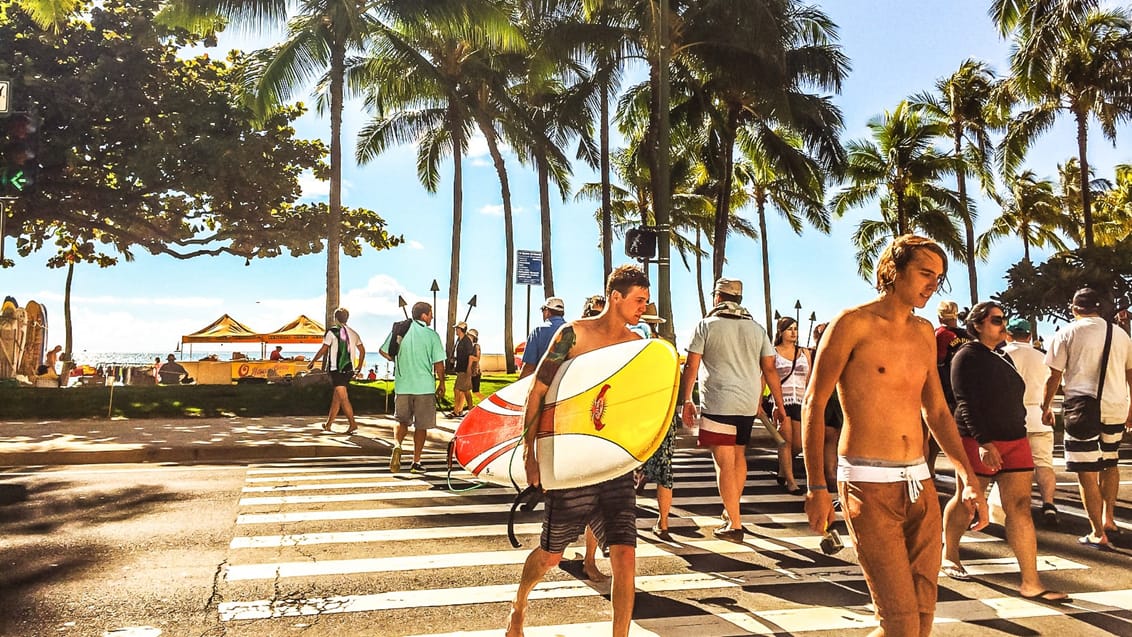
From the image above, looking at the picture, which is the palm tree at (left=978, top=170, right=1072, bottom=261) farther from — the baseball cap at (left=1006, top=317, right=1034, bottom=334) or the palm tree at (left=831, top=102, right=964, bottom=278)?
the baseball cap at (left=1006, top=317, right=1034, bottom=334)

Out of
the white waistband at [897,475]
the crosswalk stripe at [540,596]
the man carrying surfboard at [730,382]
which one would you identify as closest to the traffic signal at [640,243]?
the man carrying surfboard at [730,382]

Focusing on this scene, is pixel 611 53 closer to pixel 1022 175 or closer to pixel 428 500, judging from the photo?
pixel 428 500

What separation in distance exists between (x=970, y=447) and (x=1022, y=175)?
55.2 meters

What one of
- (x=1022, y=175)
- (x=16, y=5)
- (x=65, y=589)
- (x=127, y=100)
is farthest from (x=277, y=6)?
(x=1022, y=175)

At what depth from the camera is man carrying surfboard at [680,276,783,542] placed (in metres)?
6.40

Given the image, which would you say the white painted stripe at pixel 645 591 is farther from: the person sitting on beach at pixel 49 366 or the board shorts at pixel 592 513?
the person sitting on beach at pixel 49 366

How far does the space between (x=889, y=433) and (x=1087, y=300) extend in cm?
428

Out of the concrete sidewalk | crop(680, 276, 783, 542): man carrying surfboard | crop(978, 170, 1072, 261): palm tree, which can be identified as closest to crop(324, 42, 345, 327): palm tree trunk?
the concrete sidewalk

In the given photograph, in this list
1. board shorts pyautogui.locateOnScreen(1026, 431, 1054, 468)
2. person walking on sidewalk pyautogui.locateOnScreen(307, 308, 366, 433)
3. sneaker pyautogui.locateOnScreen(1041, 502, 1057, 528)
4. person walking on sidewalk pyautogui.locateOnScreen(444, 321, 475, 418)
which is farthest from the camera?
person walking on sidewalk pyautogui.locateOnScreen(444, 321, 475, 418)

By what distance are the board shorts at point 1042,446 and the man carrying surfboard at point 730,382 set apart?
7.51 ft

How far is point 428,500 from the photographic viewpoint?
792 cm

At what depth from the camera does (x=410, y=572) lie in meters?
5.39

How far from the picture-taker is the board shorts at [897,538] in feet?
10.0

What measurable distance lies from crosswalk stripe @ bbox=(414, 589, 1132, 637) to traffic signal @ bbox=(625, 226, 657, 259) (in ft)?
27.4
